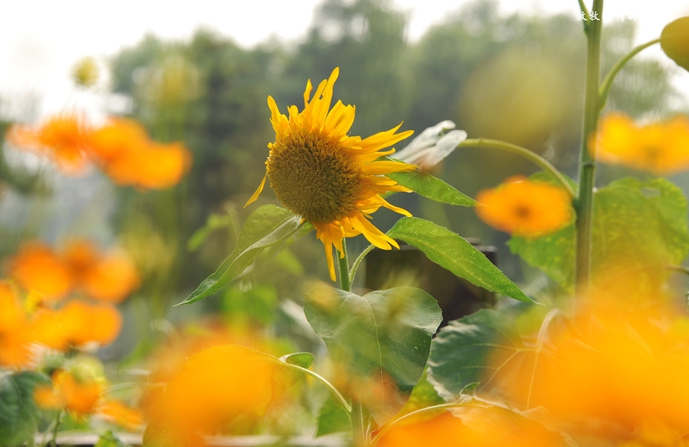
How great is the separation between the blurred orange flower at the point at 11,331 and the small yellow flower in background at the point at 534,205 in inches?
12.6

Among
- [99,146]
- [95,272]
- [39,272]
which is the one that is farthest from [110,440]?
[95,272]

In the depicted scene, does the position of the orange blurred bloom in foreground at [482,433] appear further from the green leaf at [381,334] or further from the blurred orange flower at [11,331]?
the blurred orange flower at [11,331]

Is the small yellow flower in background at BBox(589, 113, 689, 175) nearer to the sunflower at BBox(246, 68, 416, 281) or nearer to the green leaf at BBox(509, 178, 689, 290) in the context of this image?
the green leaf at BBox(509, 178, 689, 290)

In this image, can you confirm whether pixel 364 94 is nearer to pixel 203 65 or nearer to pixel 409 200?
pixel 409 200

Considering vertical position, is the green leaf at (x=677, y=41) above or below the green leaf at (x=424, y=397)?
above

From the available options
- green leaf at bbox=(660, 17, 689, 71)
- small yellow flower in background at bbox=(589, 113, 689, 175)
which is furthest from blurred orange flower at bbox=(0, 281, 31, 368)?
small yellow flower in background at bbox=(589, 113, 689, 175)

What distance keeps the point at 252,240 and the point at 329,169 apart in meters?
0.04

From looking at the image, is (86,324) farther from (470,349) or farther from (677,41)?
(677,41)

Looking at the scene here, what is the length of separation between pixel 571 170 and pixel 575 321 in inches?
282

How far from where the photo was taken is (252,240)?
0.65ft

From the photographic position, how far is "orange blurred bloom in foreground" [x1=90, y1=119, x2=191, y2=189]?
80cm

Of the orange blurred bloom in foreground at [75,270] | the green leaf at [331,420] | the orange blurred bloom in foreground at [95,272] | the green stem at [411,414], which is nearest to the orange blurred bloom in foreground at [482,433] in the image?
the green stem at [411,414]

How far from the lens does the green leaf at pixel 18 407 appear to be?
0.30 metres

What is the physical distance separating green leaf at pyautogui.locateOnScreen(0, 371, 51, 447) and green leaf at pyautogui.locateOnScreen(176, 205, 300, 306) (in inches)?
7.4
